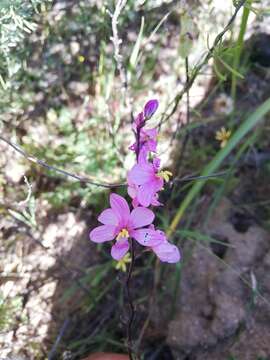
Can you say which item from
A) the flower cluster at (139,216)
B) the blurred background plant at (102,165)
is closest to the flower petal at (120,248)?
the flower cluster at (139,216)

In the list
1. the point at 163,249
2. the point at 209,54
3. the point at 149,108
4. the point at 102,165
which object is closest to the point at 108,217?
the point at 163,249

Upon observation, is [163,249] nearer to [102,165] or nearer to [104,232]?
[104,232]

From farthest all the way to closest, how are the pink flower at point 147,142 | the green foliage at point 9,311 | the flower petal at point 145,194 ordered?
the green foliage at point 9,311 → the pink flower at point 147,142 → the flower petal at point 145,194

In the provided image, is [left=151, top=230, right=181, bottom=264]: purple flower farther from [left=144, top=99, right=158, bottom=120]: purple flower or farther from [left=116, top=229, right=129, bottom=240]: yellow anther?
[left=144, top=99, right=158, bottom=120]: purple flower

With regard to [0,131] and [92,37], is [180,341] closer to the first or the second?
[0,131]

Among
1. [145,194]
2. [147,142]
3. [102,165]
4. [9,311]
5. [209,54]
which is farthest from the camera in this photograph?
[102,165]

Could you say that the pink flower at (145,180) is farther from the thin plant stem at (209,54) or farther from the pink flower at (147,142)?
the thin plant stem at (209,54)
